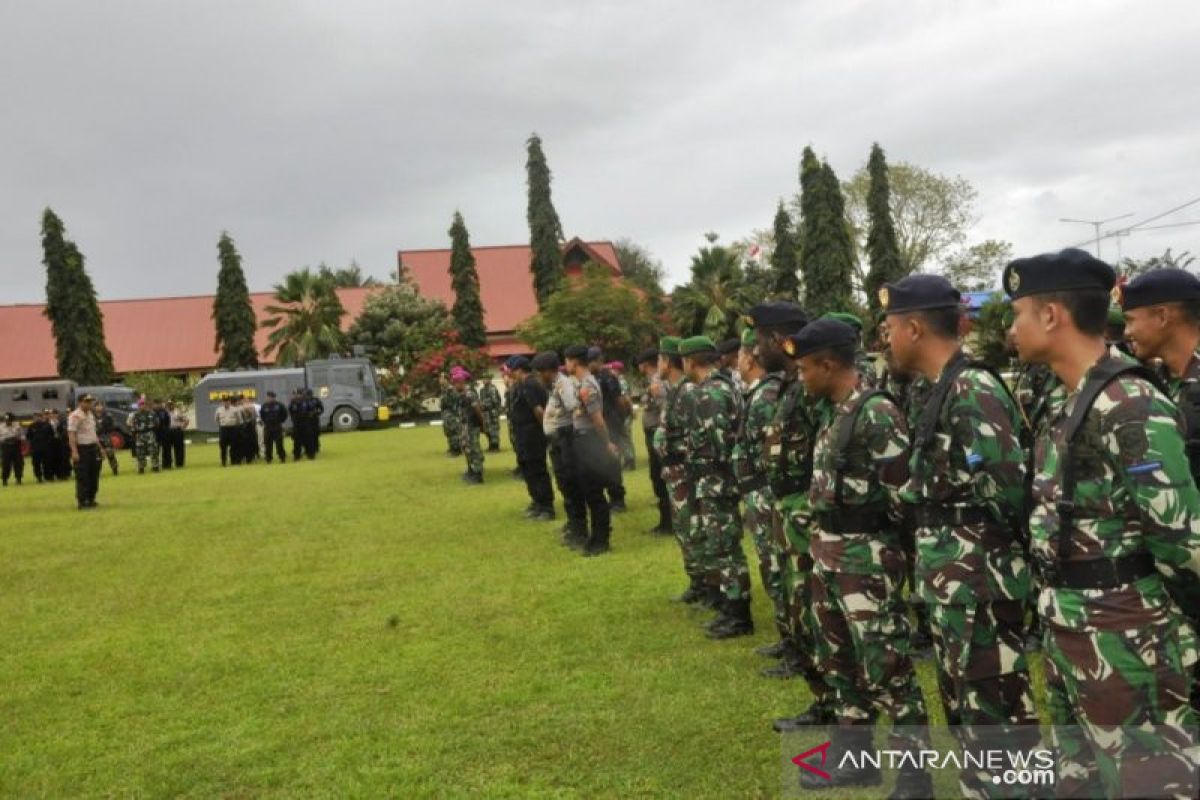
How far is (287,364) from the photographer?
45.8 metres

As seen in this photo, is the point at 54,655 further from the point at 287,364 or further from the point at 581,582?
the point at 287,364

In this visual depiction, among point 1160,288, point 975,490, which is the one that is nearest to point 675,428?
point 1160,288

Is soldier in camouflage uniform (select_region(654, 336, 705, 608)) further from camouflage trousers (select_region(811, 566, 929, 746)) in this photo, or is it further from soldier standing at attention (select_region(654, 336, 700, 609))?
camouflage trousers (select_region(811, 566, 929, 746))

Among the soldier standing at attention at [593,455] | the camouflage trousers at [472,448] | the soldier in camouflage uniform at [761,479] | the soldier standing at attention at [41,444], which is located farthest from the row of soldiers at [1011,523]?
the soldier standing at attention at [41,444]

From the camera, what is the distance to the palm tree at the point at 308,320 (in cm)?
4512

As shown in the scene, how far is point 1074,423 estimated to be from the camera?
8.32ft

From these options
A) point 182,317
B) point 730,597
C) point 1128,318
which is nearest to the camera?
point 1128,318

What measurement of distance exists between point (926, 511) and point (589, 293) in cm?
3981

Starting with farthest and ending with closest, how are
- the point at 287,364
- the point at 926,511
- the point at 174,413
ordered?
the point at 287,364
the point at 174,413
the point at 926,511

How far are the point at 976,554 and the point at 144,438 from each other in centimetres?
2393

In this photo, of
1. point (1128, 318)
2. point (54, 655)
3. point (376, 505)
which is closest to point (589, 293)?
point (376, 505)

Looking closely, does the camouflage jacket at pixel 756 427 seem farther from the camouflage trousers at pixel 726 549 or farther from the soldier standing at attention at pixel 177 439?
the soldier standing at attention at pixel 177 439

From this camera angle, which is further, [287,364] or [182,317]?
[182,317]

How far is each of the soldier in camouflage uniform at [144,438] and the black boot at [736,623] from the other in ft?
68.0
